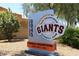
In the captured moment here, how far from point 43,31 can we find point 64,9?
67 cm

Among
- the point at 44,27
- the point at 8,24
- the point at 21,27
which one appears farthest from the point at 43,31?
the point at 8,24

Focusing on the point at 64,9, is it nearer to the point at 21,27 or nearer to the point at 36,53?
the point at 21,27

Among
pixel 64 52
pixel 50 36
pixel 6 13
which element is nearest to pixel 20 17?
pixel 6 13

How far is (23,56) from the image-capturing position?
18.9ft

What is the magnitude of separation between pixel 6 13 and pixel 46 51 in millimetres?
1232

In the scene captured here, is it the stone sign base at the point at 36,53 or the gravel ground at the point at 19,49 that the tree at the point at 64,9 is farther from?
the stone sign base at the point at 36,53

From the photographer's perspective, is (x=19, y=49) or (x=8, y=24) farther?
(x=8, y=24)

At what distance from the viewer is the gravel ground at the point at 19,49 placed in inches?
226

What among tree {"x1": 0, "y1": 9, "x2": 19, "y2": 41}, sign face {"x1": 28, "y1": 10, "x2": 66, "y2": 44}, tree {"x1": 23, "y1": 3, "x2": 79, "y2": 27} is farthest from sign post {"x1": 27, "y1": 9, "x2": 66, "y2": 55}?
tree {"x1": 0, "y1": 9, "x2": 19, "y2": 41}

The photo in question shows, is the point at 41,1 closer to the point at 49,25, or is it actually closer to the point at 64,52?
the point at 49,25

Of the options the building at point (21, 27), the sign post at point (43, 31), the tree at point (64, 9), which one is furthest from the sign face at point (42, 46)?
the tree at point (64, 9)

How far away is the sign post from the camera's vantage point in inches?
226

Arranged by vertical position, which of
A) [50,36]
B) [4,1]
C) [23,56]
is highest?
[4,1]

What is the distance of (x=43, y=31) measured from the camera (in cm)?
582
